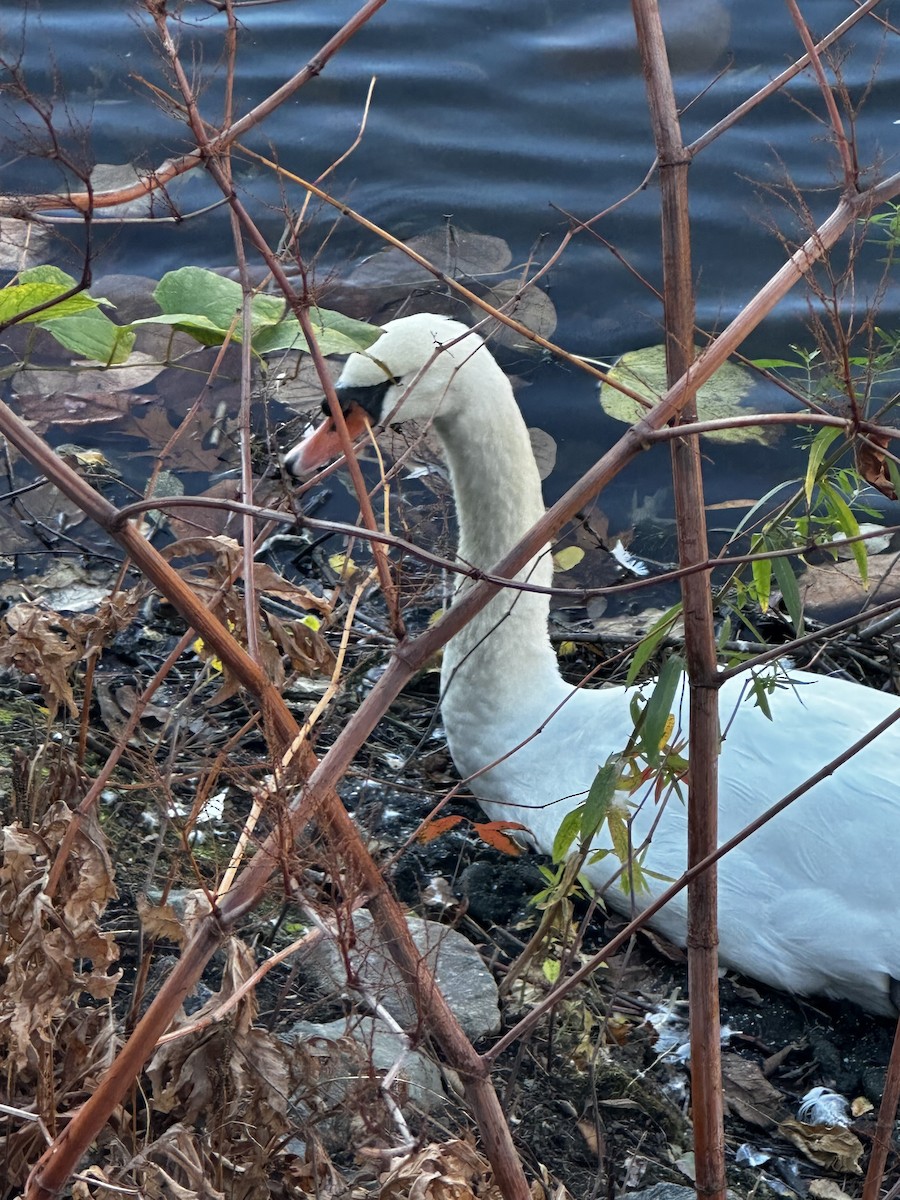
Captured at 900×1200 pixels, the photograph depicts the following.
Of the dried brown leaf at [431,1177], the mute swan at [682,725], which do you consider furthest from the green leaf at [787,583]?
the mute swan at [682,725]

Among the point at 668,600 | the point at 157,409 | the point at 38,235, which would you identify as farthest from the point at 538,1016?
the point at 38,235

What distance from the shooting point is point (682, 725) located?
8.70 ft

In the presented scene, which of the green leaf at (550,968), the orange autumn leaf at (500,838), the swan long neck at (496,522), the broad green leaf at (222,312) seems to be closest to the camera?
the broad green leaf at (222,312)

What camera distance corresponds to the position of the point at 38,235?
524 centimetres

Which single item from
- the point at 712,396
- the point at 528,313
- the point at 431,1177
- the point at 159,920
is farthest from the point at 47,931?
the point at 528,313

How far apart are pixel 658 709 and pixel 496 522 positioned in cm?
175

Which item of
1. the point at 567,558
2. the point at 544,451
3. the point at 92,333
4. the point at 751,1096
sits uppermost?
the point at 92,333

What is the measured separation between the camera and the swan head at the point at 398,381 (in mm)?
2727

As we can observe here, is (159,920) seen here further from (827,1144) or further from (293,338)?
(827,1144)

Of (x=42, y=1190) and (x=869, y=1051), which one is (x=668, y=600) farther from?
(x=42, y=1190)

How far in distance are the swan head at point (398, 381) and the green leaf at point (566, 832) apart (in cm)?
111

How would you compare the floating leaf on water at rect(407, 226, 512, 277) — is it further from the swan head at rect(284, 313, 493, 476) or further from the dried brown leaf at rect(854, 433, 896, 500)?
the dried brown leaf at rect(854, 433, 896, 500)

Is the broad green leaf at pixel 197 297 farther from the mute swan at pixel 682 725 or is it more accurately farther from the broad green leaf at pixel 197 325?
the mute swan at pixel 682 725

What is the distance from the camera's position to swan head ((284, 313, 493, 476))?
2727mm
